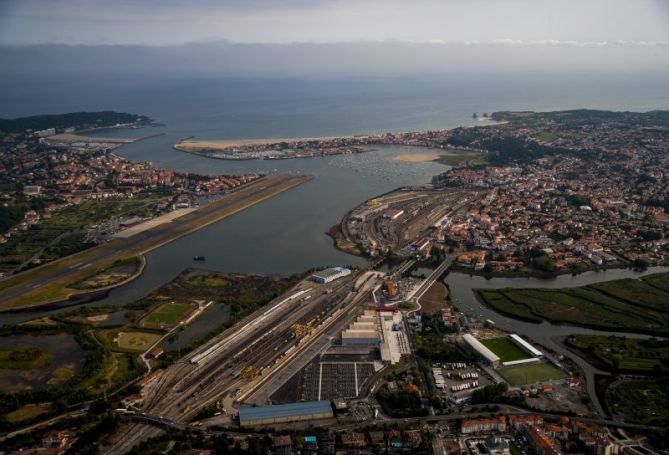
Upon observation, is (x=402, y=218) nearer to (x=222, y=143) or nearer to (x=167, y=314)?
(x=167, y=314)

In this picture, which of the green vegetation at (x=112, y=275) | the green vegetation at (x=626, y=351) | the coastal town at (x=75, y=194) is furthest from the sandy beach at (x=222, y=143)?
the green vegetation at (x=626, y=351)

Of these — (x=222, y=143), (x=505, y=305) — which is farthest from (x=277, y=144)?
(x=505, y=305)

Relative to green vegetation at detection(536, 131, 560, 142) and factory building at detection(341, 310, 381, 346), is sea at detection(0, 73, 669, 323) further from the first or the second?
green vegetation at detection(536, 131, 560, 142)

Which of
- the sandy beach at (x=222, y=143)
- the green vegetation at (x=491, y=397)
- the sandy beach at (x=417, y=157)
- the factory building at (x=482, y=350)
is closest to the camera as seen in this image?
the green vegetation at (x=491, y=397)

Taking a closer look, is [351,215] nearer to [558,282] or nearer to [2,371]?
[558,282]

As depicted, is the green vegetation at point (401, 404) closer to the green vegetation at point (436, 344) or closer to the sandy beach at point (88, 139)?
the green vegetation at point (436, 344)

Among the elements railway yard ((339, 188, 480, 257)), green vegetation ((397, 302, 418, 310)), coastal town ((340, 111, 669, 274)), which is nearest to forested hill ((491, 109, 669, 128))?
coastal town ((340, 111, 669, 274))
